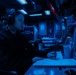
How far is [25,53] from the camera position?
2.24 metres

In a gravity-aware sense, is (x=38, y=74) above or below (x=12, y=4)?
below

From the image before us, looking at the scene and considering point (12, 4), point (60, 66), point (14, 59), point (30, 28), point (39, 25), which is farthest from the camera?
point (39, 25)

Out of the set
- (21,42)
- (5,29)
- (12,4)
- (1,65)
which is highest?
(12,4)

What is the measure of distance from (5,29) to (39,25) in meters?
7.63

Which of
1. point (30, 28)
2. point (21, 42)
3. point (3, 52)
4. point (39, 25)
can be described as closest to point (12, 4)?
point (30, 28)

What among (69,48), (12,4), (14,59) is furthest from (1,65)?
(12,4)

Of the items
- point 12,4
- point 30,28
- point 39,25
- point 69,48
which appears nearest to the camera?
point 69,48

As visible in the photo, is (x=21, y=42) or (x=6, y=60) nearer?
(x=6, y=60)

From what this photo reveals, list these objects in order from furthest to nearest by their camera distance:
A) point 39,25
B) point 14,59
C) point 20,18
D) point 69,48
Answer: point 39,25
point 69,48
point 20,18
point 14,59

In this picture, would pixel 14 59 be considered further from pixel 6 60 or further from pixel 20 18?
pixel 20 18

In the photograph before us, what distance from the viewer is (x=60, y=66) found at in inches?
52.2

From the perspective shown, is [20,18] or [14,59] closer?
[14,59]

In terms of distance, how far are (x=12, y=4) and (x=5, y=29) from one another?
5.05 m

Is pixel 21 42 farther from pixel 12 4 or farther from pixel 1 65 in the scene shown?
pixel 12 4
